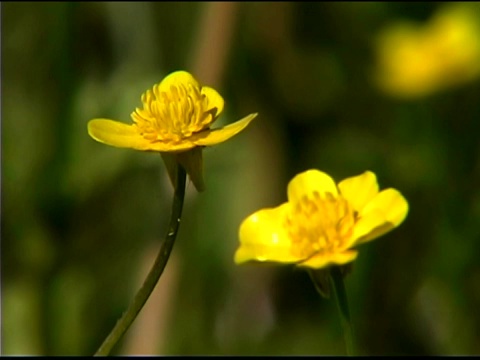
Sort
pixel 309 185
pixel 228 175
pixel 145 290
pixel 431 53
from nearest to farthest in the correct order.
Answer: pixel 145 290 < pixel 309 185 < pixel 228 175 < pixel 431 53

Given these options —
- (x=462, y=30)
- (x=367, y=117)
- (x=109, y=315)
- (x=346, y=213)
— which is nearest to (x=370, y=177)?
(x=346, y=213)

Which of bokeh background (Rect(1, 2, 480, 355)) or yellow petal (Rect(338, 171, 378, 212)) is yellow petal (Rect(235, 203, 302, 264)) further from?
bokeh background (Rect(1, 2, 480, 355))

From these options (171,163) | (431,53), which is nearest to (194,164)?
(171,163)

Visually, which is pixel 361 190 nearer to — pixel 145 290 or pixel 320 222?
pixel 320 222

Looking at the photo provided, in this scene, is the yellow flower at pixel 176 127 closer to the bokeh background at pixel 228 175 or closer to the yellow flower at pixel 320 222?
the yellow flower at pixel 320 222

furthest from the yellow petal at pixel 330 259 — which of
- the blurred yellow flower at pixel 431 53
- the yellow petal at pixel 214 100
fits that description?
the blurred yellow flower at pixel 431 53

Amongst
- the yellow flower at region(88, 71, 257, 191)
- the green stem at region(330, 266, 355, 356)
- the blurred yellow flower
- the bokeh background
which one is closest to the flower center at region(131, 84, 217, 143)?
the yellow flower at region(88, 71, 257, 191)
